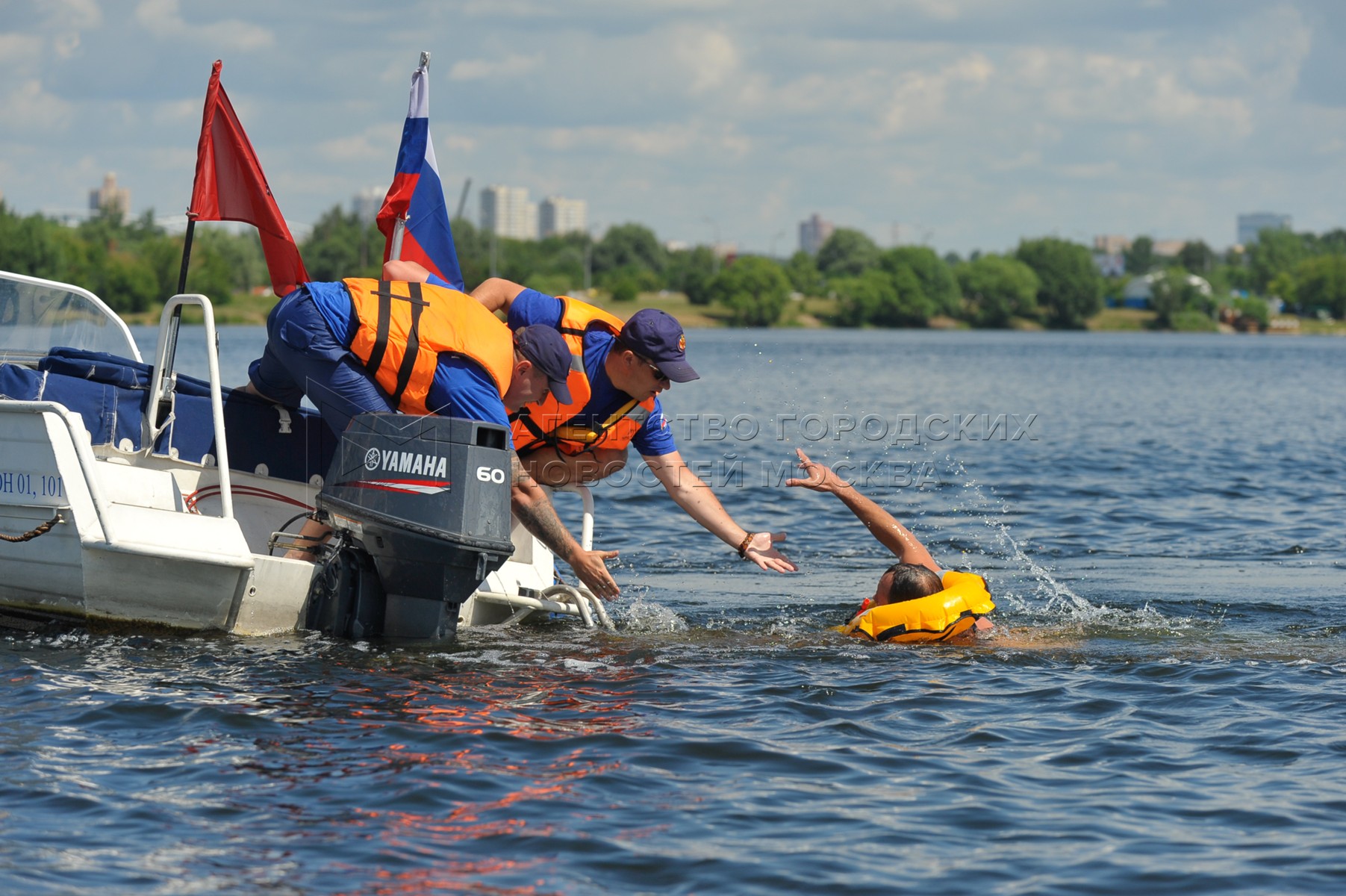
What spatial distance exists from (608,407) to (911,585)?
78.0 inches

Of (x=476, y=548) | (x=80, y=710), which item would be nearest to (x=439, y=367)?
(x=476, y=548)

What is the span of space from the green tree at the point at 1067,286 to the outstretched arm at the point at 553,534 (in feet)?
474

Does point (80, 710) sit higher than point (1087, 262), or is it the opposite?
point (1087, 262)

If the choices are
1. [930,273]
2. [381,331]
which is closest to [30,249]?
[381,331]

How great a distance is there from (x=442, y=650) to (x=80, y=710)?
1915 millimetres

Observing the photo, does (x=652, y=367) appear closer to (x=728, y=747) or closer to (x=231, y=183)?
(x=728, y=747)

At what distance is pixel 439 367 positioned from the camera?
7.01m

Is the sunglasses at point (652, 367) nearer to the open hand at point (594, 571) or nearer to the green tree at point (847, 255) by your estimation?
the open hand at point (594, 571)

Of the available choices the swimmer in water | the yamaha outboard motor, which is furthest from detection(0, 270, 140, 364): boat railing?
the swimmer in water

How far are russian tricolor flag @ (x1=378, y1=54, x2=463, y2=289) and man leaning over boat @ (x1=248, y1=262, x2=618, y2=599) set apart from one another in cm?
321

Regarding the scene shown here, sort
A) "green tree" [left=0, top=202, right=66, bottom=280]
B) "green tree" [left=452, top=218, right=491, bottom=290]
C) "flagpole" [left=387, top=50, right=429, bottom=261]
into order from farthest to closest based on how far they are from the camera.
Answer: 1. "green tree" [left=452, top=218, right=491, bottom=290]
2. "green tree" [left=0, top=202, right=66, bottom=280]
3. "flagpole" [left=387, top=50, right=429, bottom=261]

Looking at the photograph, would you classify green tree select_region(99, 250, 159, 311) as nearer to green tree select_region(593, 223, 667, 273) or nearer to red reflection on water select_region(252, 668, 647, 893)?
green tree select_region(593, 223, 667, 273)

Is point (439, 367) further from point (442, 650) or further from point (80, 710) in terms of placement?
point (80, 710)

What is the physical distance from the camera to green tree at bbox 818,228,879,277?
509 ft
